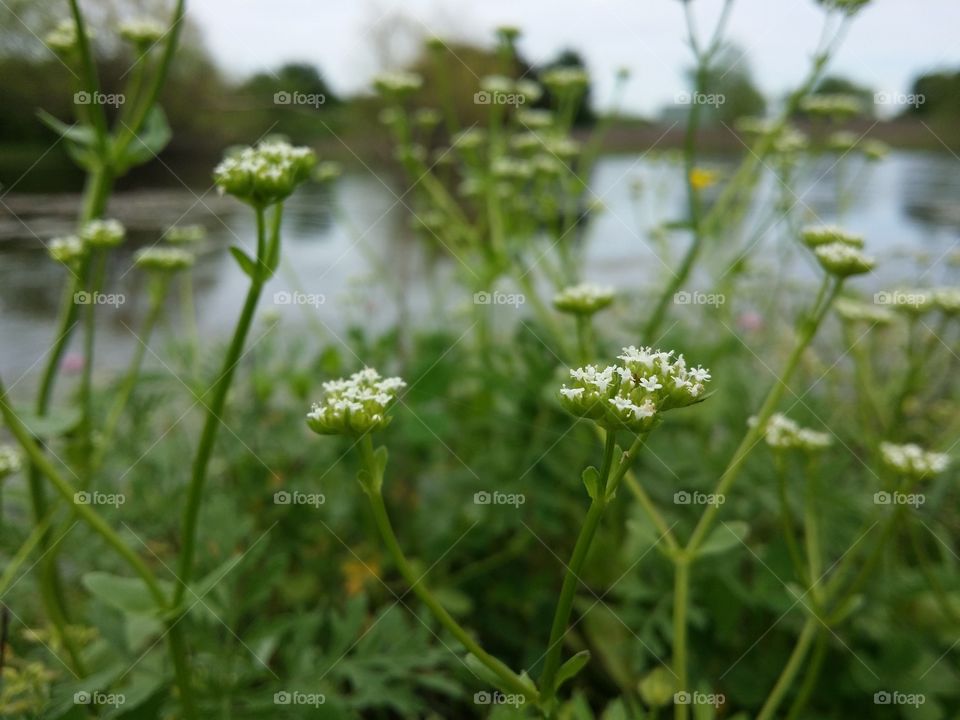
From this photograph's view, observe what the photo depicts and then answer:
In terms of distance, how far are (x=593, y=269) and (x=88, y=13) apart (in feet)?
8.08

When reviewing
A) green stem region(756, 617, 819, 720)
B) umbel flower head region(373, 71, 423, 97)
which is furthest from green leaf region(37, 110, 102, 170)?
green stem region(756, 617, 819, 720)

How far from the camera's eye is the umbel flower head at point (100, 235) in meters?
1.16

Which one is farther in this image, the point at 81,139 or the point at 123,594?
the point at 81,139

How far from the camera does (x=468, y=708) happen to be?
130 centimetres

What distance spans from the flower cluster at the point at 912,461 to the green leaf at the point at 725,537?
0.30 metres

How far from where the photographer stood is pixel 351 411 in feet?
2.39

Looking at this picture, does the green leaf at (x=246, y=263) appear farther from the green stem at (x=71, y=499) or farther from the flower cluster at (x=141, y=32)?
the flower cluster at (x=141, y=32)

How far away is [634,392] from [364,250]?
2287mm

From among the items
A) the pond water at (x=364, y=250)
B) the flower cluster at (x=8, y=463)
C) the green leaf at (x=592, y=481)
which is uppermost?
the green leaf at (x=592, y=481)

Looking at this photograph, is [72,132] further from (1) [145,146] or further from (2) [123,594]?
(2) [123,594]

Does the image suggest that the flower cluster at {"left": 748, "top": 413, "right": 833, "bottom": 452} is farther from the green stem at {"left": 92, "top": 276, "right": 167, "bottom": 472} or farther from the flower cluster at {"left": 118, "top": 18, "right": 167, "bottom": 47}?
the flower cluster at {"left": 118, "top": 18, "right": 167, "bottom": 47}

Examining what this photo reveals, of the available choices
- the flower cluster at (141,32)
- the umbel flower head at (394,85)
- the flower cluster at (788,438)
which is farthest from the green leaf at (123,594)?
the umbel flower head at (394,85)

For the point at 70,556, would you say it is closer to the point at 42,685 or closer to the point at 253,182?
the point at 42,685

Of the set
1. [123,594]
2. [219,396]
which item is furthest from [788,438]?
[123,594]
